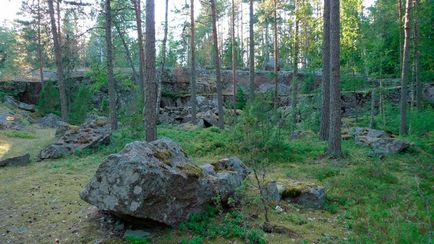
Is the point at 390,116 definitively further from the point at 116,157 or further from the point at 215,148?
the point at 116,157

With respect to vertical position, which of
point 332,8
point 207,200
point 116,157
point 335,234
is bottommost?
point 335,234

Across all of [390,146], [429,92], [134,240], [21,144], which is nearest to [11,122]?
[21,144]

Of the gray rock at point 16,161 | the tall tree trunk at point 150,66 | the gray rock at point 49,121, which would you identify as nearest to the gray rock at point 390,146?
the tall tree trunk at point 150,66

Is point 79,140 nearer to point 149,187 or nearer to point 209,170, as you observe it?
point 209,170

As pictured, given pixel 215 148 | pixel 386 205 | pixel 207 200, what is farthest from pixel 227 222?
pixel 215 148

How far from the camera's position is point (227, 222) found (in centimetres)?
575

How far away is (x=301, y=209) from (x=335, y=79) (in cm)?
552

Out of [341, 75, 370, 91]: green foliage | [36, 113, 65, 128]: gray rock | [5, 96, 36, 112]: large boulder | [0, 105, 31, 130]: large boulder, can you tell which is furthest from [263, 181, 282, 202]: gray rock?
[5, 96, 36, 112]: large boulder

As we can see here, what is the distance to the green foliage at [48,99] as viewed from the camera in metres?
27.6

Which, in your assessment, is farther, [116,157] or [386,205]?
[386,205]

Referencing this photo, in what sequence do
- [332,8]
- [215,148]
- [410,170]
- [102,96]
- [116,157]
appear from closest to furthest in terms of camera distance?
1. [116,157]
2. [410,170]
3. [332,8]
4. [215,148]
5. [102,96]

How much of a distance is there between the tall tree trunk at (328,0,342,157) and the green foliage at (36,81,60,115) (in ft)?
75.8

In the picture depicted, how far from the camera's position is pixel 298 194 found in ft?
23.3

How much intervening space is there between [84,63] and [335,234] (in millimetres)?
40078
